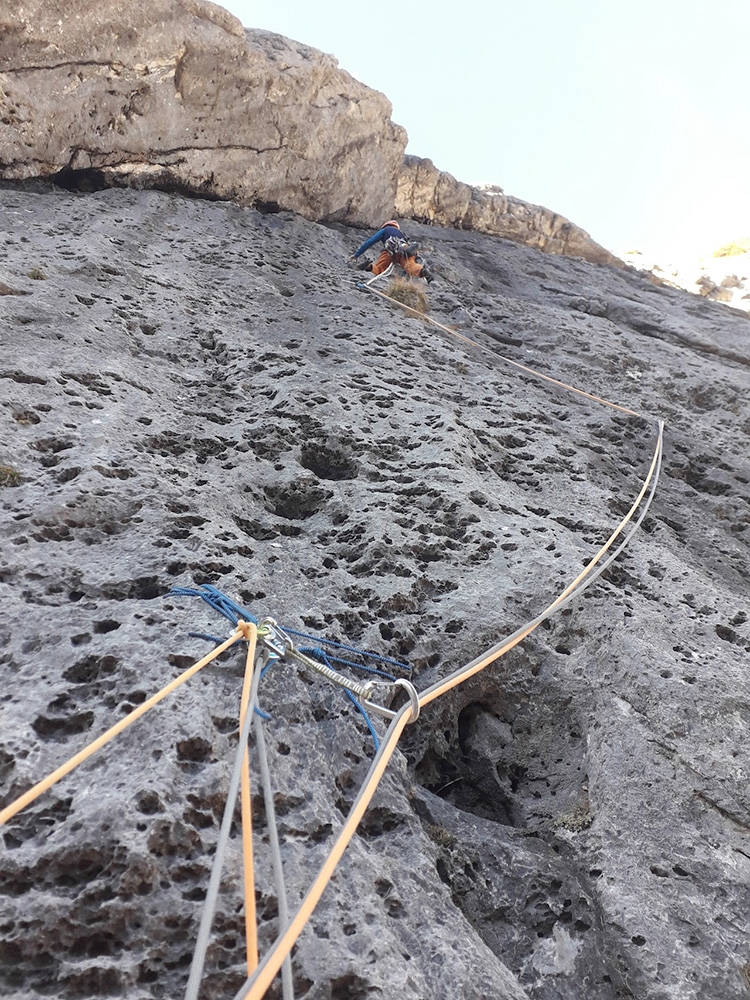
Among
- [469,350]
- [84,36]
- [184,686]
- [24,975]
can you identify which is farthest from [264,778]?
[84,36]

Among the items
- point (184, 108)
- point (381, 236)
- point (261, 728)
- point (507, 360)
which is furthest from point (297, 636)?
point (184, 108)

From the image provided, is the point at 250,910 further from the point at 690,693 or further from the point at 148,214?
the point at 148,214

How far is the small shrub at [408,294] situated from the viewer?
8.25m

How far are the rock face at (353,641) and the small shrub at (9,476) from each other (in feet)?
0.05

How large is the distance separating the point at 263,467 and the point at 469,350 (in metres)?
3.53

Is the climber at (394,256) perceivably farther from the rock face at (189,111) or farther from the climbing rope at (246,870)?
the climbing rope at (246,870)

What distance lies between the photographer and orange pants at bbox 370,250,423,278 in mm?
8938

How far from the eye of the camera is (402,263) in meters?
9.09

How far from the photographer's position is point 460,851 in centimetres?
323

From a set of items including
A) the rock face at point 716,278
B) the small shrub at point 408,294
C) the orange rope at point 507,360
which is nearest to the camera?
the orange rope at point 507,360

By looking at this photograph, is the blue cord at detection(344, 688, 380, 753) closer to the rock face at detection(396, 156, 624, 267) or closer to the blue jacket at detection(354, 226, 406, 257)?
the blue jacket at detection(354, 226, 406, 257)

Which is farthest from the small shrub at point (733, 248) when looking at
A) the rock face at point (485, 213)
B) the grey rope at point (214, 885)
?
the grey rope at point (214, 885)

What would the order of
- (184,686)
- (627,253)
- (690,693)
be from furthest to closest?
1. (627,253)
2. (690,693)
3. (184,686)

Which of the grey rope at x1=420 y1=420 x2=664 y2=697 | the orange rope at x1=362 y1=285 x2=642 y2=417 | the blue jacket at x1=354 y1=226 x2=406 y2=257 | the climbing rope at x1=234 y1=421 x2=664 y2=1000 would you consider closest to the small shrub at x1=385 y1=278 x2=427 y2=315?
the orange rope at x1=362 y1=285 x2=642 y2=417
